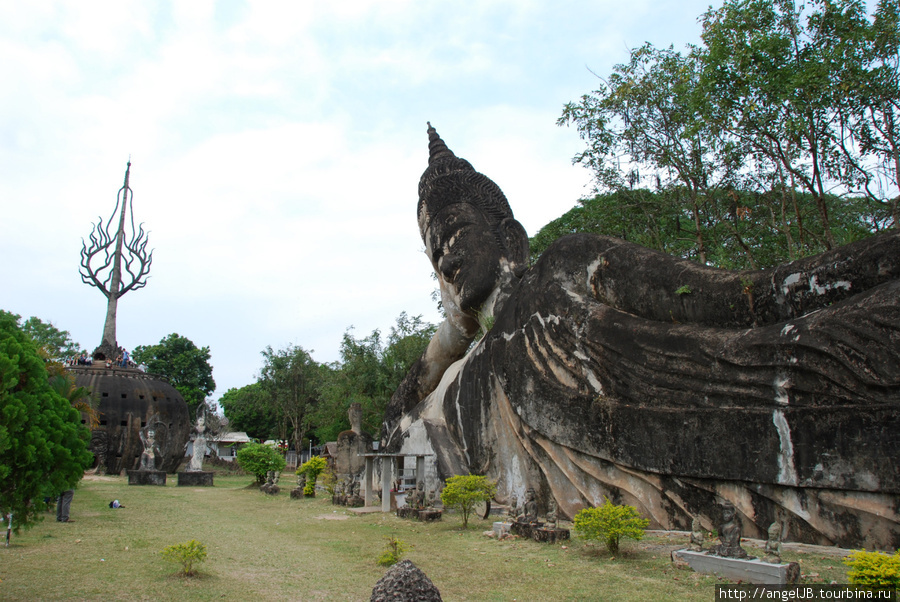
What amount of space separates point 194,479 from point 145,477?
1.23 metres

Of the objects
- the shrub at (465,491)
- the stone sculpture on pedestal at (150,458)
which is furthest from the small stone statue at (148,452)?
A: the shrub at (465,491)

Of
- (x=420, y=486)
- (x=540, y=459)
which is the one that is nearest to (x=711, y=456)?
(x=540, y=459)

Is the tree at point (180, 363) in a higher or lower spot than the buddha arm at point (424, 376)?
higher

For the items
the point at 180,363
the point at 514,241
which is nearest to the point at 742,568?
the point at 514,241

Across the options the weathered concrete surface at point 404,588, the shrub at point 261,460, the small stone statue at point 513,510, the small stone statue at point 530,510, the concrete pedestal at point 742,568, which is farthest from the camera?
the shrub at point 261,460

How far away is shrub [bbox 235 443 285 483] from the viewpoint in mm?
16391

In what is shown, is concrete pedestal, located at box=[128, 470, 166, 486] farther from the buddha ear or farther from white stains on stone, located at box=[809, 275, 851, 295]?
white stains on stone, located at box=[809, 275, 851, 295]

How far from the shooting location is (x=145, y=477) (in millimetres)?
17359

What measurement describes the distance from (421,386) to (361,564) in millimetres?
7042

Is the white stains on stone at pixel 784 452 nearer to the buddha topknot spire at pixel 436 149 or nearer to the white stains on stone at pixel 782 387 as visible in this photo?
the white stains on stone at pixel 782 387

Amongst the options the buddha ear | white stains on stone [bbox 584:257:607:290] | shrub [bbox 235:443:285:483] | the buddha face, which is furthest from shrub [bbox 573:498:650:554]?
shrub [bbox 235:443:285:483]

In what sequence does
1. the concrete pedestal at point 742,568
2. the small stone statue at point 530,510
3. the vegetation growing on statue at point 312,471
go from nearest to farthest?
the concrete pedestal at point 742,568, the small stone statue at point 530,510, the vegetation growing on statue at point 312,471

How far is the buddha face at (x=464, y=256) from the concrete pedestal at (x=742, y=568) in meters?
→ 6.24

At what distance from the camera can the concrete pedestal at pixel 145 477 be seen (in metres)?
17.3
